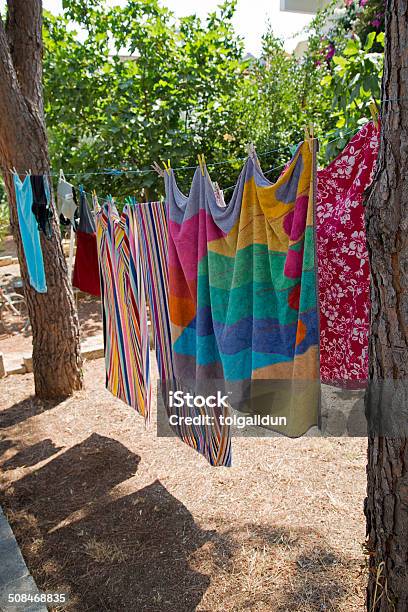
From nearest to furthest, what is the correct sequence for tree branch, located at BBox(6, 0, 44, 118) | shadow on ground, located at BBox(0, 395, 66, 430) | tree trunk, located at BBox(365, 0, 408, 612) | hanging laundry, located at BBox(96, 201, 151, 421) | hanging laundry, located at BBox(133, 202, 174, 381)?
1. tree trunk, located at BBox(365, 0, 408, 612)
2. hanging laundry, located at BBox(133, 202, 174, 381)
3. hanging laundry, located at BBox(96, 201, 151, 421)
4. tree branch, located at BBox(6, 0, 44, 118)
5. shadow on ground, located at BBox(0, 395, 66, 430)

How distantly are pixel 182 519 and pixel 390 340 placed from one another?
1865 mm

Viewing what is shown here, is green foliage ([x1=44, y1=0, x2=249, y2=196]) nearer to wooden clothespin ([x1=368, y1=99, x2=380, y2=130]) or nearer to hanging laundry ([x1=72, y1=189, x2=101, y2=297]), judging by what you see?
hanging laundry ([x1=72, y1=189, x2=101, y2=297])

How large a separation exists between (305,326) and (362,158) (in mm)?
728

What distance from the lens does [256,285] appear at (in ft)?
7.57

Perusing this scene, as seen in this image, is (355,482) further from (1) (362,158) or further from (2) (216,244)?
(1) (362,158)

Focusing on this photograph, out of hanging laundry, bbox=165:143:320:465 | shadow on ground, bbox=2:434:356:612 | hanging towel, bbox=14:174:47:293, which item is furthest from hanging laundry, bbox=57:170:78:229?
Result: shadow on ground, bbox=2:434:356:612

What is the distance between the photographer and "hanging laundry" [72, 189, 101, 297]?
448cm

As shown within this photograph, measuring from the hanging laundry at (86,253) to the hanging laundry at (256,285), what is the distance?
1.86m

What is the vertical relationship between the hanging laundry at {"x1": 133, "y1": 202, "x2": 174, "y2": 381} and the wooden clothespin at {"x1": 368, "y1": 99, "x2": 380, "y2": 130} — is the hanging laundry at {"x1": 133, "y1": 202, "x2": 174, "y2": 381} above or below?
below

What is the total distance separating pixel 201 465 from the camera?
11.9 ft

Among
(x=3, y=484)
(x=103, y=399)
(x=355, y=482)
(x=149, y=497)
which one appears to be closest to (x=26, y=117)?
(x=103, y=399)

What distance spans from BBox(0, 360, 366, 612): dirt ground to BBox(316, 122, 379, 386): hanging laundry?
2.89ft

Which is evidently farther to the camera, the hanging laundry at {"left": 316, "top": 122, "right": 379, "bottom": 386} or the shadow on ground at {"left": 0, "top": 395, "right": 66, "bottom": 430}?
the shadow on ground at {"left": 0, "top": 395, "right": 66, "bottom": 430}

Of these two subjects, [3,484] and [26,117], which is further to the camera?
[26,117]
